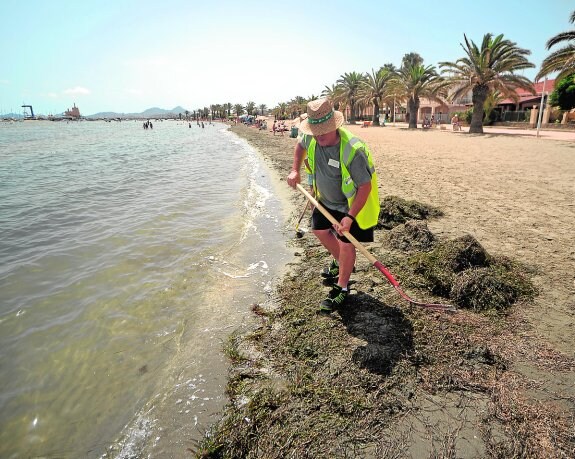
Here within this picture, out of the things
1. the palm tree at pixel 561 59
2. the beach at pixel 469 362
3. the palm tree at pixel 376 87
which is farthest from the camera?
the palm tree at pixel 376 87

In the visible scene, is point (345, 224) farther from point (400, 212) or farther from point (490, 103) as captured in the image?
point (490, 103)

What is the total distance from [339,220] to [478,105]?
29774mm

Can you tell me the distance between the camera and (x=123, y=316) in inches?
152

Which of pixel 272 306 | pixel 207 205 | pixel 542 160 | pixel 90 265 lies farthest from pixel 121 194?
pixel 542 160

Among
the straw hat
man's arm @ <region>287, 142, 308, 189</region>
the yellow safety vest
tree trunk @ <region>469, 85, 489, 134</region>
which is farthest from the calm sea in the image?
tree trunk @ <region>469, 85, 489, 134</region>

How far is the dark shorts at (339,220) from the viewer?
3328 millimetres

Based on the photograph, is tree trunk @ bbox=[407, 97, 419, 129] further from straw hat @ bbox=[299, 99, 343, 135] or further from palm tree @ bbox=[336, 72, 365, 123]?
straw hat @ bbox=[299, 99, 343, 135]

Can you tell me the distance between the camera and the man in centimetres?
303

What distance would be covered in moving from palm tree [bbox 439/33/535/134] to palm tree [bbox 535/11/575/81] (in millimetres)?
7225

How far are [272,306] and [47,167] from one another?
19.0m

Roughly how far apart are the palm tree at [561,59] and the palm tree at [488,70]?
7.23 meters

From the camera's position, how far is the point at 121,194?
35.1ft

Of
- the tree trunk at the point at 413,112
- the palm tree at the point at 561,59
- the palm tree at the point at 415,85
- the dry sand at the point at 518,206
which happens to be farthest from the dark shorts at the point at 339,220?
the tree trunk at the point at 413,112

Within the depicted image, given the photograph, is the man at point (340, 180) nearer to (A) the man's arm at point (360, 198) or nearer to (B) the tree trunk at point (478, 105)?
(A) the man's arm at point (360, 198)
